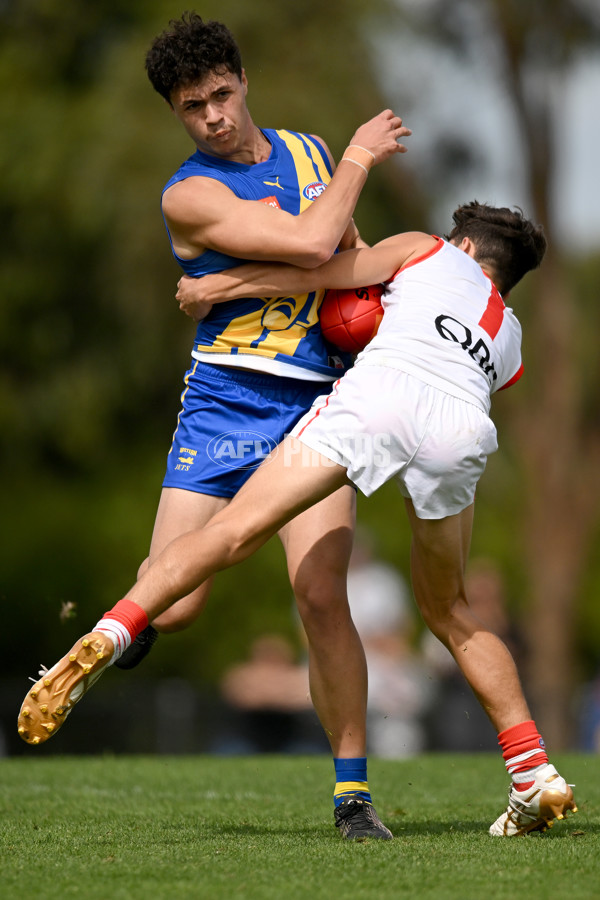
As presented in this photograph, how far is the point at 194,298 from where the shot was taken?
4.71 m

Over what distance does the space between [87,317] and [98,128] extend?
3103 millimetres

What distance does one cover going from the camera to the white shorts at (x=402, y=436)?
4.18 meters

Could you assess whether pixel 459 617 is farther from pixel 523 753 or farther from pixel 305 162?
pixel 305 162

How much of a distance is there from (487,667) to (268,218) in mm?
1804

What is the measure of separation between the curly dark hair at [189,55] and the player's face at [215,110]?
3cm

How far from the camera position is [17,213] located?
1867 cm

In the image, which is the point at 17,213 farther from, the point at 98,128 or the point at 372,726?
the point at 372,726

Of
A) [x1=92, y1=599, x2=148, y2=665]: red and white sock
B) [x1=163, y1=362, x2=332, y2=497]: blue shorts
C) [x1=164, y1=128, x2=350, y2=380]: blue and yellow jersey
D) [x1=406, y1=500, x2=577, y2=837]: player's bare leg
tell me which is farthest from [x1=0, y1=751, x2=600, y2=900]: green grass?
[x1=164, y1=128, x2=350, y2=380]: blue and yellow jersey

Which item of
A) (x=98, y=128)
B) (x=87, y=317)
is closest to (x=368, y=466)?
(x=98, y=128)

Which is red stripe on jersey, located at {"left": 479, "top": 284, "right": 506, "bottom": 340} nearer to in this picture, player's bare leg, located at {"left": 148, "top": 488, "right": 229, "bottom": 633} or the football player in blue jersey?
the football player in blue jersey

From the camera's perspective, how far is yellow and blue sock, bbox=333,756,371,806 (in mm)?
4605

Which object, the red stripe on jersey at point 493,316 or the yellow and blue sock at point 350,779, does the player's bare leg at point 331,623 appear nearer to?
the yellow and blue sock at point 350,779

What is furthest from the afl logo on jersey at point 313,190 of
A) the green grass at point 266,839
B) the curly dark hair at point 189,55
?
the green grass at point 266,839

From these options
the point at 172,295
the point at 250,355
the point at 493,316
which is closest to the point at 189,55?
the point at 250,355
